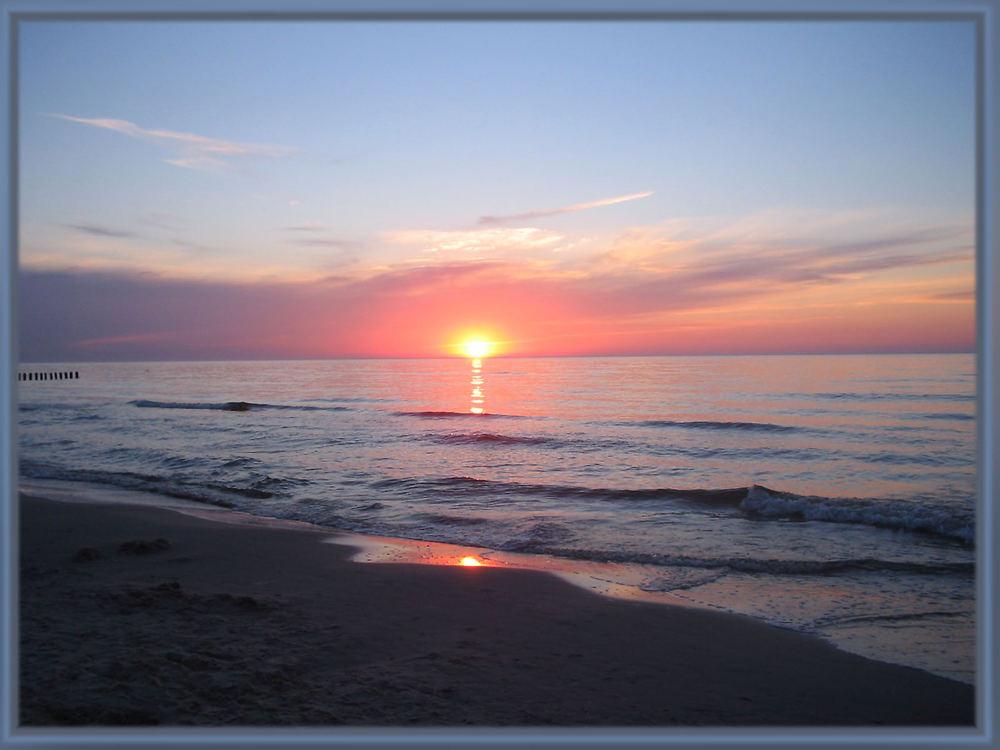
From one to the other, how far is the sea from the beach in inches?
18.6

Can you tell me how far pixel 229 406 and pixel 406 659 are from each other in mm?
24154

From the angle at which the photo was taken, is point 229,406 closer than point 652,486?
No

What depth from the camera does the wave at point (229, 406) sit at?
24.6 meters

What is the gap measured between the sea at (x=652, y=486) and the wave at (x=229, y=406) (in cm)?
141

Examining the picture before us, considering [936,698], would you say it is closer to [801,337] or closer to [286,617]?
[286,617]

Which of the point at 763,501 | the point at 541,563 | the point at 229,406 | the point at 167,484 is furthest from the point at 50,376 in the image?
the point at 763,501

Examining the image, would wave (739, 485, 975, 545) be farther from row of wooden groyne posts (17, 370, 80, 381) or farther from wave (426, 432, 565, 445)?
row of wooden groyne posts (17, 370, 80, 381)

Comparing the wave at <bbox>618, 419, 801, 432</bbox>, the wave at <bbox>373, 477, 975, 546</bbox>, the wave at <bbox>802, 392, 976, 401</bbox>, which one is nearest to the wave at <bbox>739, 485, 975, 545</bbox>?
the wave at <bbox>373, 477, 975, 546</bbox>

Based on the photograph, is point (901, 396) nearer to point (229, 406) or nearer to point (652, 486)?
point (652, 486)

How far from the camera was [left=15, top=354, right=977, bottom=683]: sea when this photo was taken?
5.47m

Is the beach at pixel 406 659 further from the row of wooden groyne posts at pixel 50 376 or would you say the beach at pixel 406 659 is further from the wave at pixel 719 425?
the row of wooden groyne posts at pixel 50 376

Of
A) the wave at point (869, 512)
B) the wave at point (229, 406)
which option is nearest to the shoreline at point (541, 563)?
the wave at point (869, 512)

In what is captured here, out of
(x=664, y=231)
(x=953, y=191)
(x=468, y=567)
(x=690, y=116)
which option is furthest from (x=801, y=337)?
(x=468, y=567)

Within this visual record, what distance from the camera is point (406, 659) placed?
11.8 ft
